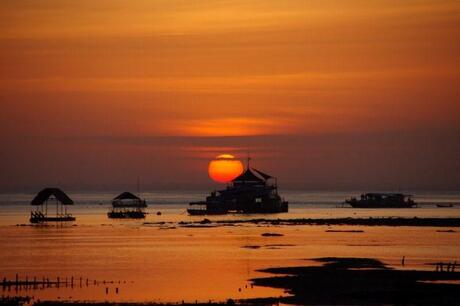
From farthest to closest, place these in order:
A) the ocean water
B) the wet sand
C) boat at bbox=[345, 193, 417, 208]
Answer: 1. boat at bbox=[345, 193, 417, 208]
2. the ocean water
3. the wet sand

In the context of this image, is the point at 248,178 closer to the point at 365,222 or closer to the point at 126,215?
the point at 126,215

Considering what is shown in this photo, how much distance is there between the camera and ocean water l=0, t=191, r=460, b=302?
55.2 m

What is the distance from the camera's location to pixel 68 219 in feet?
437

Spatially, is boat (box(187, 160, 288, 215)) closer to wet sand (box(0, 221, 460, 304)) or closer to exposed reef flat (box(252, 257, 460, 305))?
wet sand (box(0, 221, 460, 304))

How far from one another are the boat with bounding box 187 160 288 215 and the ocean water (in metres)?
32.3

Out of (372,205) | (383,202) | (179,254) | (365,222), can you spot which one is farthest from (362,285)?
(383,202)

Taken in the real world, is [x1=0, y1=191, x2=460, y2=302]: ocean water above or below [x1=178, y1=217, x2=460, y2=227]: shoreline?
below

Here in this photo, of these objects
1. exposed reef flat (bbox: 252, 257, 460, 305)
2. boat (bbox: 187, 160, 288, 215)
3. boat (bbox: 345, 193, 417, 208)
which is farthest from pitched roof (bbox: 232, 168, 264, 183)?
exposed reef flat (bbox: 252, 257, 460, 305)

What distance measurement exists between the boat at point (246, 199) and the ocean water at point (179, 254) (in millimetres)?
32318

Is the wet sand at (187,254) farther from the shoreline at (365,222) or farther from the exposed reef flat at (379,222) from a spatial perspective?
the exposed reef flat at (379,222)

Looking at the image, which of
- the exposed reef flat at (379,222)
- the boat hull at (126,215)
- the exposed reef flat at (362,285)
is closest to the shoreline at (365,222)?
the exposed reef flat at (379,222)

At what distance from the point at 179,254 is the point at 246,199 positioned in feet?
248

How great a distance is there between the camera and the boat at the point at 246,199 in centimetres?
15512

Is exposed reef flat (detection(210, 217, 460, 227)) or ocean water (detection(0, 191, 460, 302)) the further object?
exposed reef flat (detection(210, 217, 460, 227))
